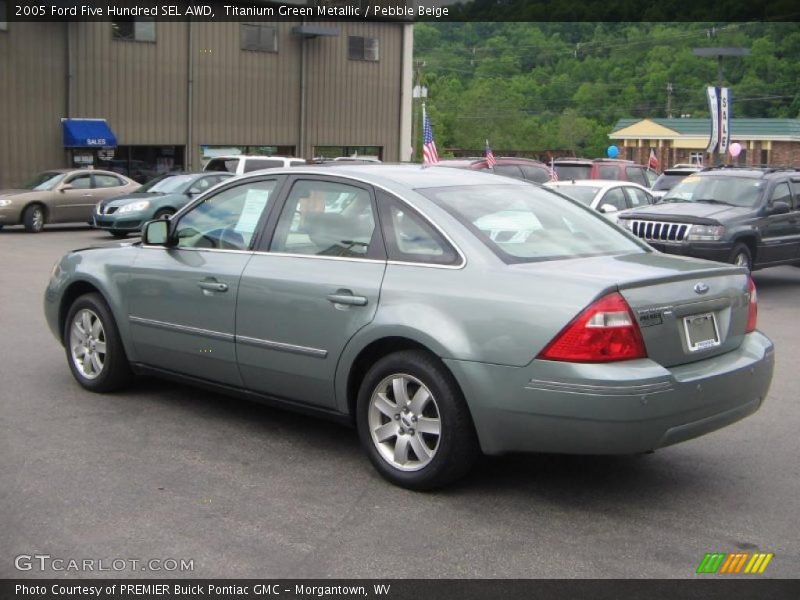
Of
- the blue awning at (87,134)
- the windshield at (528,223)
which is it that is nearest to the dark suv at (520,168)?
the blue awning at (87,134)

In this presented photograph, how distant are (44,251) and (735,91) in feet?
236

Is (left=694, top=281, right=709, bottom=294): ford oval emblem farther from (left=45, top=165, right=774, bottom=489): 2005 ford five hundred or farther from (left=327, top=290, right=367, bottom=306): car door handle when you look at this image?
(left=327, top=290, right=367, bottom=306): car door handle

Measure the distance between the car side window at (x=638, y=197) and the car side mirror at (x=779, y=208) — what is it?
10.6 feet

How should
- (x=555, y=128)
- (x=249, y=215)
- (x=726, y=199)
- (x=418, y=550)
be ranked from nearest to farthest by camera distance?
1. (x=418, y=550)
2. (x=249, y=215)
3. (x=726, y=199)
4. (x=555, y=128)

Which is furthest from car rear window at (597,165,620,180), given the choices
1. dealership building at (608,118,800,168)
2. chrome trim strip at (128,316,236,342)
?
dealership building at (608,118,800,168)

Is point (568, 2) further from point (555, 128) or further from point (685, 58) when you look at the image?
point (555, 128)

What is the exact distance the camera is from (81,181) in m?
24.4

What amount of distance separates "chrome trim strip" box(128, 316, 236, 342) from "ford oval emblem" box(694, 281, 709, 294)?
8.55ft

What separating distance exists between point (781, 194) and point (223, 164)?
1429 centimetres

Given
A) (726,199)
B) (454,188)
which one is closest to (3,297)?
(454,188)

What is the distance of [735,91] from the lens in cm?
8081

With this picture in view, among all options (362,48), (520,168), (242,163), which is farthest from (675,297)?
(362,48)

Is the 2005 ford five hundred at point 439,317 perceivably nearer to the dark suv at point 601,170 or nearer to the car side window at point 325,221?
the car side window at point 325,221
